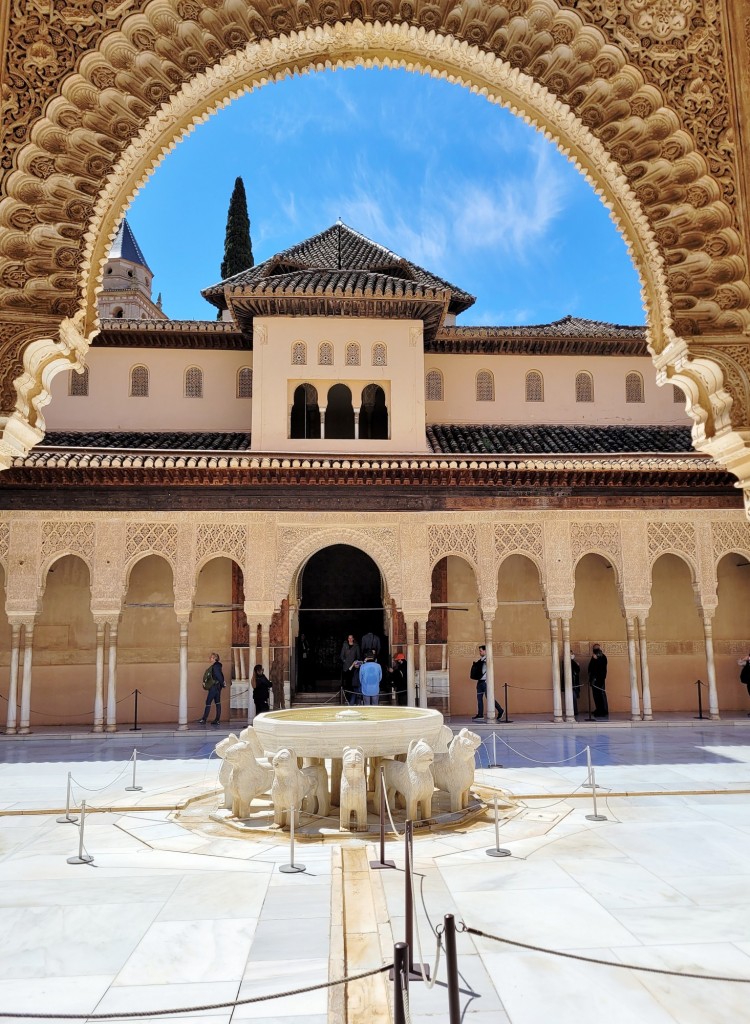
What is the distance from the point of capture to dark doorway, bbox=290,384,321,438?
1809 centimetres

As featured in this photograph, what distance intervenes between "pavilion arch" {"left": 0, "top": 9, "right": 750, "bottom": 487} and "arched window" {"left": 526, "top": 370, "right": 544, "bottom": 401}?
46.1 feet

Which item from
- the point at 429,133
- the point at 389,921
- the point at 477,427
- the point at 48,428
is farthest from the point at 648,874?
the point at 48,428

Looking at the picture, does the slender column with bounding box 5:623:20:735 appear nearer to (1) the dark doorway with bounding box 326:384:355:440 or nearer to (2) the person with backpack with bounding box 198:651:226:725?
(2) the person with backpack with bounding box 198:651:226:725

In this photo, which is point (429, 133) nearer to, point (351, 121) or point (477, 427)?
point (351, 121)

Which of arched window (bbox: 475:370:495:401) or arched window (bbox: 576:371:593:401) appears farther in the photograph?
arched window (bbox: 576:371:593:401)

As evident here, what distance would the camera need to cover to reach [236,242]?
31.2 m

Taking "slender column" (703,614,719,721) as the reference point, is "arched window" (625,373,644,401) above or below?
above

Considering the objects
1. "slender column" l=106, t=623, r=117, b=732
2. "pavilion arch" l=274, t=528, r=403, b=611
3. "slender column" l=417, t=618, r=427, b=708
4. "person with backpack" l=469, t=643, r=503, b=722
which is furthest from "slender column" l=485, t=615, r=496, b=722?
"slender column" l=106, t=623, r=117, b=732

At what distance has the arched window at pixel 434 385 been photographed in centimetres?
1834

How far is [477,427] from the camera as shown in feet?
Result: 59.4

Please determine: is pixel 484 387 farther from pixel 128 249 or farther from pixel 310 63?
pixel 128 249

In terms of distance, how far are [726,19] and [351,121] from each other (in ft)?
48.0

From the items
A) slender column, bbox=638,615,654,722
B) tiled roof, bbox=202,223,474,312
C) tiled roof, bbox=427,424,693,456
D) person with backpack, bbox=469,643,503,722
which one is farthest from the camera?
tiled roof, bbox=202,223,474,312

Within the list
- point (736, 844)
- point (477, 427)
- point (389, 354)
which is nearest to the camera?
point (736, 844)
